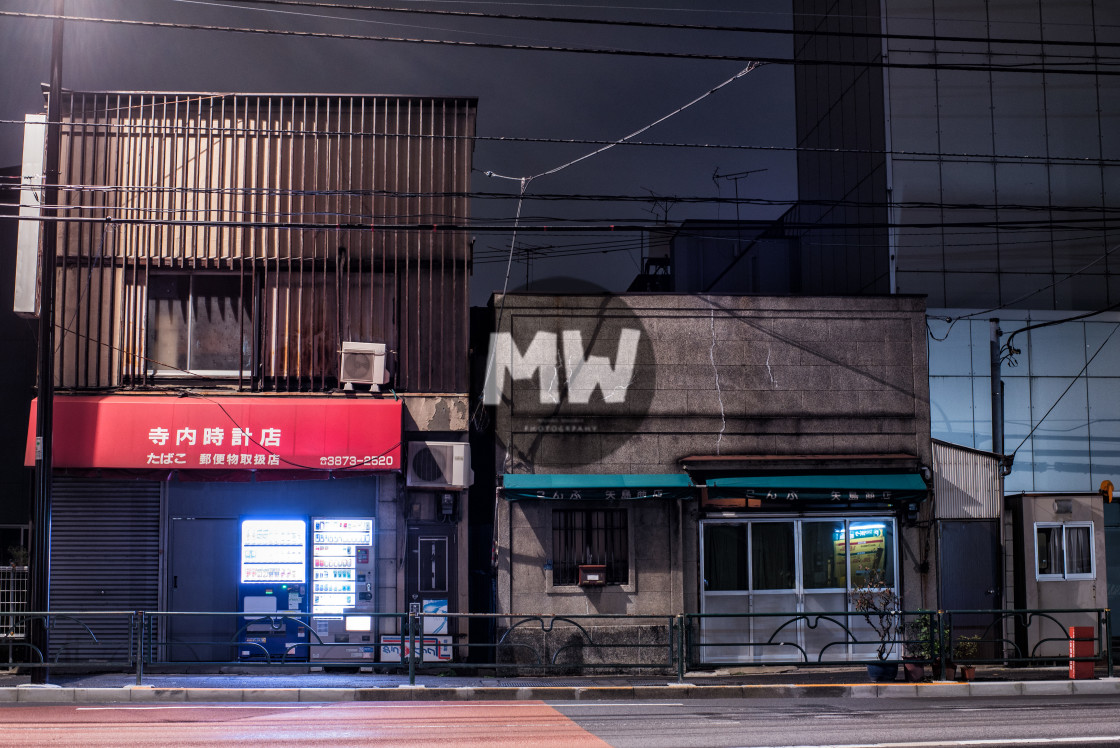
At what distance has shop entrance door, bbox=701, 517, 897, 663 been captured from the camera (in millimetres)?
18672

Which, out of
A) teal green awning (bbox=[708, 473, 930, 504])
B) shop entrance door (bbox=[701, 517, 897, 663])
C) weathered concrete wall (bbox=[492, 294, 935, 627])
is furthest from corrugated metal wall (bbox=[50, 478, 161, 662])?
teal green awning (bbox=[708, 473, 930, 504])

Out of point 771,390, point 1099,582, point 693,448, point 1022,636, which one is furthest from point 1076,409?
point 693,448

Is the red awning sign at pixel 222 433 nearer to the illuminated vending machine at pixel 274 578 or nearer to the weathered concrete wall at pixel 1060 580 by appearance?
the illuminated vending machine at pixel 274 578

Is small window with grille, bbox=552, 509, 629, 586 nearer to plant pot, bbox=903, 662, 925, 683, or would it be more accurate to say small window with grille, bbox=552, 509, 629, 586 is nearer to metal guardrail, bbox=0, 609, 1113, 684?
metal guardrail, bbox=0, 609, 1113, 684

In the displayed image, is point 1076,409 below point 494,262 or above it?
below

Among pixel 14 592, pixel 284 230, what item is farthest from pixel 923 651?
pixel 14 592

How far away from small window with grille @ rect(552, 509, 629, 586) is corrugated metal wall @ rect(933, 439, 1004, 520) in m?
5.98

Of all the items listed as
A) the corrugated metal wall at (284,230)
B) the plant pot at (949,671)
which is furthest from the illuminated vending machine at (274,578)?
the plant pot at (949,671)

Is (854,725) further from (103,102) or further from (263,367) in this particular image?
(103,102)

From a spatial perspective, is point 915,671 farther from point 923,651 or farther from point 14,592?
point 14,592

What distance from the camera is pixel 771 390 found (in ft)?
63.5

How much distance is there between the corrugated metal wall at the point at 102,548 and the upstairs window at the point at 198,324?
2320 millimetres

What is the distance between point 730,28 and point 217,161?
10.6 m

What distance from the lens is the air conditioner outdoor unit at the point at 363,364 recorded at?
18.3 m
